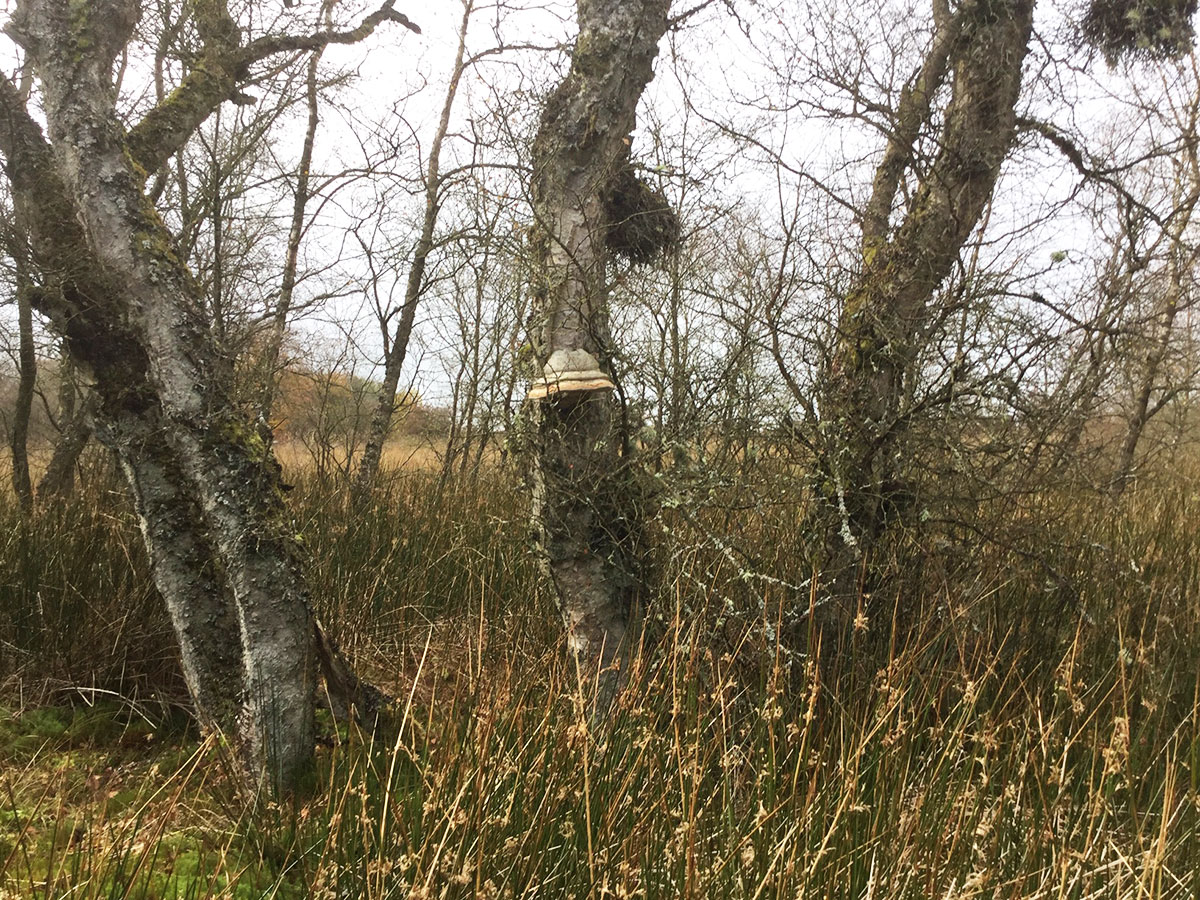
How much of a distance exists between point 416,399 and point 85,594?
12.3 feet

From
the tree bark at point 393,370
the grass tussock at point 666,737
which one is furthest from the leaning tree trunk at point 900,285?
the tree bark at point 393,370

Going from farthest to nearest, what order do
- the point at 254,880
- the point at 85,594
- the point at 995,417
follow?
the point at 85,594 < the point at 995,417 < the point at 254,880

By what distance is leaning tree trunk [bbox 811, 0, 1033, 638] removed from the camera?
291 centimetres

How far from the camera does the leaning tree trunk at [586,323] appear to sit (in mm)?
3039

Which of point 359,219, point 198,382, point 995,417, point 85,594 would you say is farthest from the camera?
point 359,219

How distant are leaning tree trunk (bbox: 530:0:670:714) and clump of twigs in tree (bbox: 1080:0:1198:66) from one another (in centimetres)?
249

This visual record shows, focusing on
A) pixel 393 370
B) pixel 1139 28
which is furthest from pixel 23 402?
pixel 1139 28

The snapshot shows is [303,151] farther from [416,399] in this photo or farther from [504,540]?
[504,540]

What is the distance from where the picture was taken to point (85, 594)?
4039mm

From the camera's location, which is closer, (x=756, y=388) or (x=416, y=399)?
(x=756, y=388)

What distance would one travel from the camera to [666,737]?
2182 mm

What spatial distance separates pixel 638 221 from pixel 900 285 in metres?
1.56

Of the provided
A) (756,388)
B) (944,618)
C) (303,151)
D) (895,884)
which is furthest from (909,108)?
(303,151)

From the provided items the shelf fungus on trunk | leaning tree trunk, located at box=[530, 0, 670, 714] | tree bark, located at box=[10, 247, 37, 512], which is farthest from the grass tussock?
tree bark, located at box=[10, 247, 37, 512]
